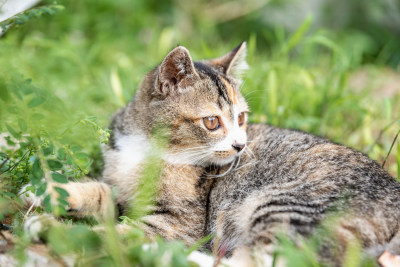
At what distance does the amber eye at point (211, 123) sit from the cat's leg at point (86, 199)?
0.84 metres

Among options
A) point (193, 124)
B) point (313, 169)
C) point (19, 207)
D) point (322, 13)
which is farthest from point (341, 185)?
point (322, 13)

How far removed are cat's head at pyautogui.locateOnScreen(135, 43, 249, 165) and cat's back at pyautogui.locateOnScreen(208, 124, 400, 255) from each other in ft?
0.72

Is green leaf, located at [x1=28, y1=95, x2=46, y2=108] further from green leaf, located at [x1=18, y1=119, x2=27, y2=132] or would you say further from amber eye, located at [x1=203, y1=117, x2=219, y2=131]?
amber eye, located at [x1=203, y1=117, x2=219, y2=131]

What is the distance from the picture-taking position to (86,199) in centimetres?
263

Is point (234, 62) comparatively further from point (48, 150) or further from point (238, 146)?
point (48, 150)

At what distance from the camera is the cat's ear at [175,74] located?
9.05 ft

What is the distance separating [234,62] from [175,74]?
697 mm

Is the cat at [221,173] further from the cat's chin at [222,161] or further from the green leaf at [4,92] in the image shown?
the green leaf at [4,92]

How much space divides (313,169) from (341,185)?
0.24 metres

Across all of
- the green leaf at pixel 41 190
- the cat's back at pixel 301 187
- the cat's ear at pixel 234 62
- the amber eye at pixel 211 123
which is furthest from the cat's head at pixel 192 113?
the green leaf at pixel 41 190

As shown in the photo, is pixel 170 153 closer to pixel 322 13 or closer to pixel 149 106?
pixel 149 106

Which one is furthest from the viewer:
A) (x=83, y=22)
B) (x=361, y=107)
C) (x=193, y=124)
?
(x=83, y=22)

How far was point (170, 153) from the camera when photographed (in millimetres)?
2820

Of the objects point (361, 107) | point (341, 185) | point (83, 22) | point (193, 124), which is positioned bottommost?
point (361, 107)
